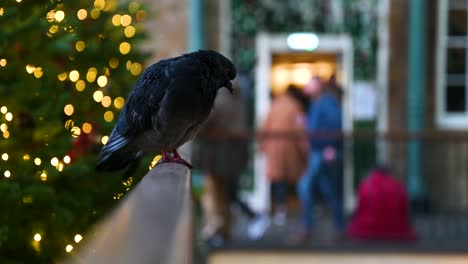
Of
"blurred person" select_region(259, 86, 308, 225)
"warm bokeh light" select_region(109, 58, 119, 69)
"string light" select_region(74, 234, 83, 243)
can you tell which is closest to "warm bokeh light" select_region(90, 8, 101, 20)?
A: "warm bokeh light" select_region(109, 58, 119, 69)

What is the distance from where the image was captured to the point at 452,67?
17.8m

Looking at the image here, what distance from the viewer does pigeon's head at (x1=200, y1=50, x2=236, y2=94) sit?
3.94 m

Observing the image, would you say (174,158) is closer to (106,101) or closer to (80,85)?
(80,85)

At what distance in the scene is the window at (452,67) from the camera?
17688 millimetres

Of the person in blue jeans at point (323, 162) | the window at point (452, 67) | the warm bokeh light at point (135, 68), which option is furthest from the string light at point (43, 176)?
the window at point (452, 67)

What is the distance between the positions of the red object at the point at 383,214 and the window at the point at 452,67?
478 centimetres

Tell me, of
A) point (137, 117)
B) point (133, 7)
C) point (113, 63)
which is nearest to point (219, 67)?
point (137, 117)

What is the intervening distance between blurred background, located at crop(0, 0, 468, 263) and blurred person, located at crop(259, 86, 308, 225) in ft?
0.07

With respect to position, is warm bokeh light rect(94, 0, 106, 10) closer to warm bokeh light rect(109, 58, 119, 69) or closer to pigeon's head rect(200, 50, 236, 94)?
warm bokeh light rect(109, 58, 119, 69)

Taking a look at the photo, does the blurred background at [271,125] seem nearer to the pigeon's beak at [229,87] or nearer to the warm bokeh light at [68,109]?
the warm bokeh light at [68,109]

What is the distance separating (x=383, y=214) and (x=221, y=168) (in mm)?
1662

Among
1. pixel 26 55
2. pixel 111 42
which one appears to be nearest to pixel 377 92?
pixel 111 42

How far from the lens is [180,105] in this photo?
3.87 metres

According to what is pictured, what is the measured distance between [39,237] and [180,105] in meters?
0.89
